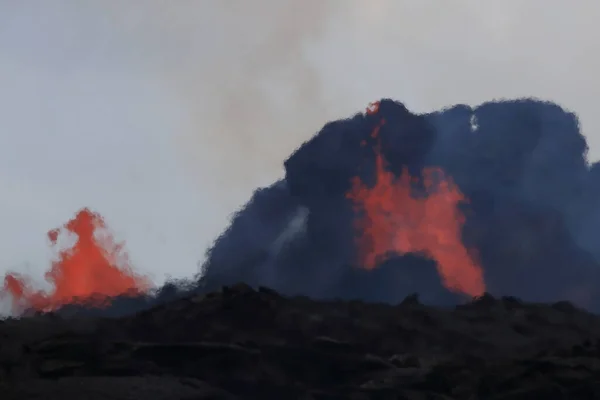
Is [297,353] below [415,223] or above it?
below

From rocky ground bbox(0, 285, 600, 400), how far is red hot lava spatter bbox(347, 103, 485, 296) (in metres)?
24.7

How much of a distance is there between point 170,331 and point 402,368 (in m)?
13.1

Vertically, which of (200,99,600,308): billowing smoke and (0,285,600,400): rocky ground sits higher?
(200,99,600,308): billowing smoke

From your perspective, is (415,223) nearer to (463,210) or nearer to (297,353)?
(463,210)

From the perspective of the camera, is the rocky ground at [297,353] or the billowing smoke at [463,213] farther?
the billowing smoke at [463,213]

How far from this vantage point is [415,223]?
276ft

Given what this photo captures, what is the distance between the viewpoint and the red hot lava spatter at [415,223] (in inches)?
3206

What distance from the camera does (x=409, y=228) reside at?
83938 millimetres

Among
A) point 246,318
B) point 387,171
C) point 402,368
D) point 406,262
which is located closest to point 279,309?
point 246,318

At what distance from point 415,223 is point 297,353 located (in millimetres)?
42693

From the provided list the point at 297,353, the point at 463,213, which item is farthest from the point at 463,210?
the point at 297,353

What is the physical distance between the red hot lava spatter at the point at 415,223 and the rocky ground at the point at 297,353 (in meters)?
24.7

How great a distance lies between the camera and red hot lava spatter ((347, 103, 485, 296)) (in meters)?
81.4

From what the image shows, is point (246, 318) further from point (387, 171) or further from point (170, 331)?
point (387, 171)
